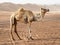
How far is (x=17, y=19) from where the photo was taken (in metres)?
15.1

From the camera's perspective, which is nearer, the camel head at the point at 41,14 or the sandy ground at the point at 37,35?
the sandy ground at the point at 37,35

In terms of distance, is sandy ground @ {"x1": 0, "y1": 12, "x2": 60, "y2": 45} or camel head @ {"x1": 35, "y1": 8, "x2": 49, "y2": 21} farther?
camel head @ {"x1": 35, "y1": 8, "x2": 49, "y2": 21}

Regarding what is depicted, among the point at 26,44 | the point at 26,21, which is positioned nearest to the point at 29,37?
the point at 26,21

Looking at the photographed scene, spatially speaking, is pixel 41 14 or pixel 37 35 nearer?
pixel 41 14

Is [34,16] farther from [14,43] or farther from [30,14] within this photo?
[14,43]

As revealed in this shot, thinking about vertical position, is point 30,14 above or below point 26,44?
above

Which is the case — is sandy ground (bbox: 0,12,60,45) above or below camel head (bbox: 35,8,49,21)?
below

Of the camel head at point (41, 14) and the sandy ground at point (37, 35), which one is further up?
the camel head at point (41, 14)

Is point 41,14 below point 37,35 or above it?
above

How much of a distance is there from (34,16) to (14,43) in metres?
2.49

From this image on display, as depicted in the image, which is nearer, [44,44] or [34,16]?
[44,44]

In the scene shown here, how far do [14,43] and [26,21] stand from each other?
2.01m

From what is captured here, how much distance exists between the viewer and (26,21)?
593 inches

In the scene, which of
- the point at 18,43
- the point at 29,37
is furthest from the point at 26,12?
the point at 18,43
